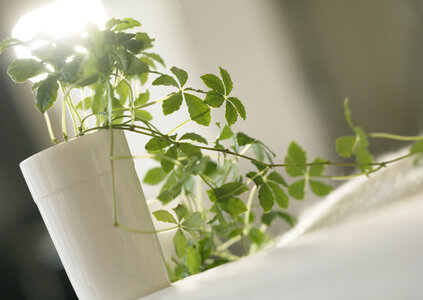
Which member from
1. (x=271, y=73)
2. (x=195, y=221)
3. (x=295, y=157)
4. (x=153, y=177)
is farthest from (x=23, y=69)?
(x=271, y=73)

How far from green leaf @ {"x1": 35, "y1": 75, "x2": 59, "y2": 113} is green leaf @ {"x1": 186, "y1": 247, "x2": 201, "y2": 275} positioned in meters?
0.39

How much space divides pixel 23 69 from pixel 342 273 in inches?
19.9

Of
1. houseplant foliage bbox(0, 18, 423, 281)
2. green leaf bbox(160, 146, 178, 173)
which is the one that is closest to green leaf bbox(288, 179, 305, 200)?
houseplant foliage bbox(0, 18, 423, 281)

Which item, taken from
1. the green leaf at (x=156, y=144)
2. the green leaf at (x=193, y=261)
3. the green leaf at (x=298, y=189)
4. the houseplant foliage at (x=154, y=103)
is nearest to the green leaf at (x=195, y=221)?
the houseplant foliage at (x=154, y=103)

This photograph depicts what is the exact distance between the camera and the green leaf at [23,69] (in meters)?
0.73

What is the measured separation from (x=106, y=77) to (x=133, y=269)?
254 millimetres

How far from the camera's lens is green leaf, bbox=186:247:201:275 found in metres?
0.99

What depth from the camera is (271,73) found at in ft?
4.42

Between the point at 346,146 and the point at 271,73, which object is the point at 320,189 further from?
the point at 271,73

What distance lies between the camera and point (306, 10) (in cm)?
128

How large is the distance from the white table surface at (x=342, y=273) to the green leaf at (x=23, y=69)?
12.9 inches

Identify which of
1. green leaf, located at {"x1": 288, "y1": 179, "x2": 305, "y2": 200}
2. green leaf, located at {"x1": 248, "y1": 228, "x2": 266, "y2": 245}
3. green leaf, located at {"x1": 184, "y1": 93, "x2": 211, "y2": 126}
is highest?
green leaf, located at {"x1": 184, "y1": 93, "x2": 211, "y2": 126}

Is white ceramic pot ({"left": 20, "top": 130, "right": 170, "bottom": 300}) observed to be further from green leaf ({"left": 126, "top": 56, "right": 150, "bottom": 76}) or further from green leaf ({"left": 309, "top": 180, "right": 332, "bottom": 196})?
green leaf ({"left": 309, "top": 180, "right": 332, "bottom": 196})

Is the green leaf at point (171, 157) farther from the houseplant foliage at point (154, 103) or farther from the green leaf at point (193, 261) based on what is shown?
the green leaf at point (193, 261)
